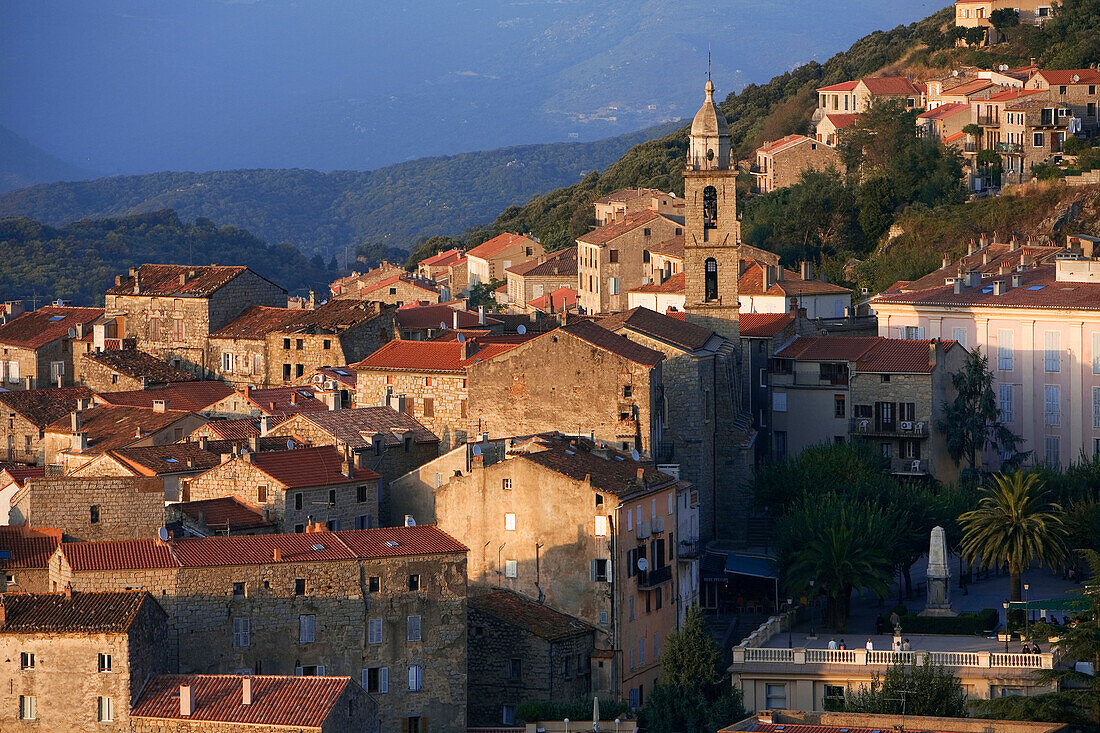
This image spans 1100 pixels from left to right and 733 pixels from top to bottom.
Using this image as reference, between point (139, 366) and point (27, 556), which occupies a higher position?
point (139, 366)

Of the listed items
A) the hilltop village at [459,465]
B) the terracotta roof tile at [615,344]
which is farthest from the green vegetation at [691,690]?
the terracotta roof tile at [615,344]

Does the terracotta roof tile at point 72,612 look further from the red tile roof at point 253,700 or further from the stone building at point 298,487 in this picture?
the stone building at point 298,487

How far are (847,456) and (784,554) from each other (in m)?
6.94

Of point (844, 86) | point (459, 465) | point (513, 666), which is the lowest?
point (513, 666)

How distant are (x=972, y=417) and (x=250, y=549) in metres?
28.1

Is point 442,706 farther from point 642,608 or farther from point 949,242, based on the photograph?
point 949,242

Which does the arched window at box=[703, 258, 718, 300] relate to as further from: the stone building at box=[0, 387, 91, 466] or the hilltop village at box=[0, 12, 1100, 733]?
the stone building at box=[0, 387, 91, 466]

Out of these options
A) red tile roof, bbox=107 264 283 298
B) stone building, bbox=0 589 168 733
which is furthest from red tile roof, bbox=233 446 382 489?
red tile roof, bbox=107 264 283 298

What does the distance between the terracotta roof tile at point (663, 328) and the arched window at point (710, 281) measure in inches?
54.2

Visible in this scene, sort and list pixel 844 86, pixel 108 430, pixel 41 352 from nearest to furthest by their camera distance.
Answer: pixel 108 430 < pixel 41 352 < pixel 844 86

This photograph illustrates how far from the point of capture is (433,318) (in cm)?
8169

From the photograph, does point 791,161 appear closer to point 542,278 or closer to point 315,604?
point 542,278

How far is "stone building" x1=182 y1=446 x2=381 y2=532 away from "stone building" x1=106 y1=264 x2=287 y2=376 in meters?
23.1

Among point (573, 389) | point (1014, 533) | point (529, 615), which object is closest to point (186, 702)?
point (529, 615)
